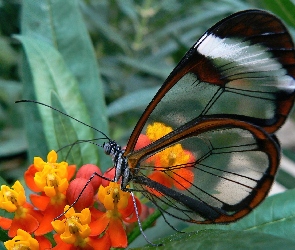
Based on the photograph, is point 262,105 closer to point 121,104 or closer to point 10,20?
point 121,104

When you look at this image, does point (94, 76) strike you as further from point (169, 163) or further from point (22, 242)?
point (22, 242)

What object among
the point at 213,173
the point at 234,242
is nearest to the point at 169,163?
the point at 213,173

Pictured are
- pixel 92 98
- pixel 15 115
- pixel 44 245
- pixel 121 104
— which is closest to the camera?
pixel 44 245

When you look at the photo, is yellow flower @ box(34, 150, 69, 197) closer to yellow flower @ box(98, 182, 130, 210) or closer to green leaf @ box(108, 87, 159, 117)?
yellow flower @ box(98, 182, 130, 210)

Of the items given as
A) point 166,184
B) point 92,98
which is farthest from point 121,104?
point 166,184

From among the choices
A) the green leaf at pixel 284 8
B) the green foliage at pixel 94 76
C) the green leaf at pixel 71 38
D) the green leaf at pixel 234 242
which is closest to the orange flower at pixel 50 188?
the green foliage at pixel 94 76

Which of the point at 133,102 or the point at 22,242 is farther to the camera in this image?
the point at 133,102

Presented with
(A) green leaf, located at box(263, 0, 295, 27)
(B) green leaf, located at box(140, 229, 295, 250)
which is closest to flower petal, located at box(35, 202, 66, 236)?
(B) green leaf, located at box(140, 229, 295, 250)
